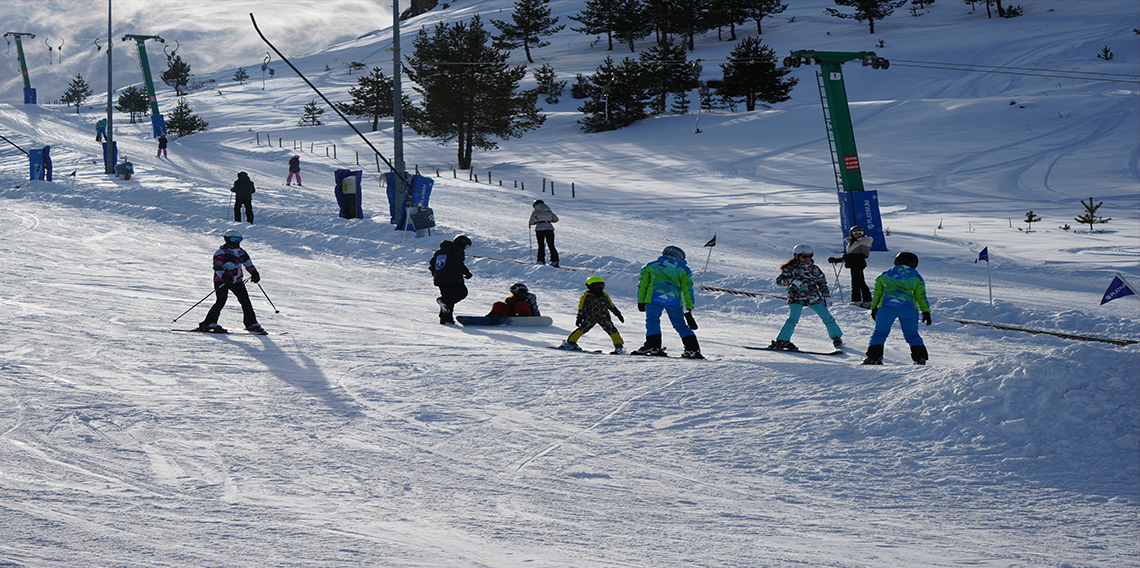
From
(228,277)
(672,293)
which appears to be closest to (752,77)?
(672,293)

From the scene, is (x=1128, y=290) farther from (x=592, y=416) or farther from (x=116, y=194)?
(x=116, y=194)

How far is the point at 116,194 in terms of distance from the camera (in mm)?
26359

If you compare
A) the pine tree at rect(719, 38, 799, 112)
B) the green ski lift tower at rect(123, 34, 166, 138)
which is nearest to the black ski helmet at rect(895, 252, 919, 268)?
the pine tree at rect(719, 38, 799, 112)

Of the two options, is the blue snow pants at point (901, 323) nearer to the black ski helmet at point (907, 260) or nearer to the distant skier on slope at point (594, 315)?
the black ski helmet at point (907, 260)

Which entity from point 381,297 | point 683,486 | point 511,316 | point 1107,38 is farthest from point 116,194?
point 1107,38

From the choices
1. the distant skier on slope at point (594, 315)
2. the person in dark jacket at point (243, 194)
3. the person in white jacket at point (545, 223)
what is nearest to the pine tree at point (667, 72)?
the person in dark jacket at point (243, 194)

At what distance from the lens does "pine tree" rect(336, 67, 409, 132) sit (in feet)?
185

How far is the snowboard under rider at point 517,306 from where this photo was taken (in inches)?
472

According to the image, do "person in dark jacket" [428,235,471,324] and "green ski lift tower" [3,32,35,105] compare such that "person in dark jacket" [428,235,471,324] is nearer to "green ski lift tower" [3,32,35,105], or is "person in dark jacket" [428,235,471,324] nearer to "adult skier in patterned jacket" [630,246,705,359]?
"adult skier in patterned jacket" [630,246,705,359]

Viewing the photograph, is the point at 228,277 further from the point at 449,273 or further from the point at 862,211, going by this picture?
the point at 862,211

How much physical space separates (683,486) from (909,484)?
1671 millimetres

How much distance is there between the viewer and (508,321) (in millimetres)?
11891

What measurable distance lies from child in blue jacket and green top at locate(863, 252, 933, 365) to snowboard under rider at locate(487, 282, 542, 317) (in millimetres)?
4813

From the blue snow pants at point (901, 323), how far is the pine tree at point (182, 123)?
62.2 metres
